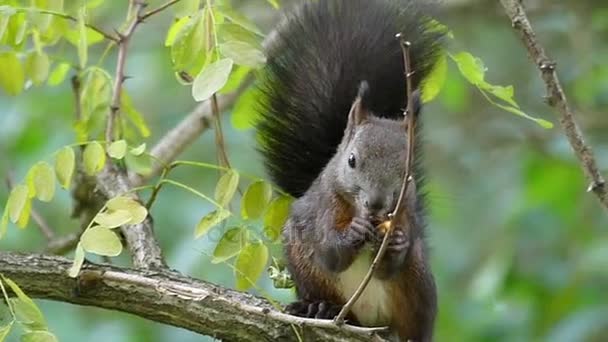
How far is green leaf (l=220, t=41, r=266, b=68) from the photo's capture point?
2326 millimetres

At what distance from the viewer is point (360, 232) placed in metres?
2.54

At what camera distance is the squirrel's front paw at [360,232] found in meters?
2.53

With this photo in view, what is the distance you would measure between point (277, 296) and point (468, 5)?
4.24 ft

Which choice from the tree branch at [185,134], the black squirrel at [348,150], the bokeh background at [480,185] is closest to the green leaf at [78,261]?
the black squirrel at [348,150]

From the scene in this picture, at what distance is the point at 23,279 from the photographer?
2383 mm

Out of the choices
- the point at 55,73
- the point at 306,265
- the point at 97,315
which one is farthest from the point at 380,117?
the point at 97,315

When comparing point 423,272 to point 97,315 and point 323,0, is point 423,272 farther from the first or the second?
point 97,315

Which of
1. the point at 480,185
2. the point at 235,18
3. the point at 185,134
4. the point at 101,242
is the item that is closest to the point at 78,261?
the point at 101,242

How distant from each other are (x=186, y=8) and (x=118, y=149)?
0.87 ft

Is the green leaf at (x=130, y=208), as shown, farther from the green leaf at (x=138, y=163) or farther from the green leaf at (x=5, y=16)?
the green leaf at (x=5, y=16)

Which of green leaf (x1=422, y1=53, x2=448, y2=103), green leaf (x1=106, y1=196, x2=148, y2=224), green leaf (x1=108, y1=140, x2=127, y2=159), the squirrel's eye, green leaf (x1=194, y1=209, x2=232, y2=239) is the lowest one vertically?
green leaf (x1=106, y1=196, x2=148, y2=224)

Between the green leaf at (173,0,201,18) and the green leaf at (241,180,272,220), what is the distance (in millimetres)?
342

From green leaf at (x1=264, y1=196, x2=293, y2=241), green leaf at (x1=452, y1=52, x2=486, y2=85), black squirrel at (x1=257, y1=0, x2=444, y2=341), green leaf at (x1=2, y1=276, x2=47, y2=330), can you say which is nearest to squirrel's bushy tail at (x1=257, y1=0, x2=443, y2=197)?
black squirrel at (x1=257, y1=0, x2=444, y2=341)

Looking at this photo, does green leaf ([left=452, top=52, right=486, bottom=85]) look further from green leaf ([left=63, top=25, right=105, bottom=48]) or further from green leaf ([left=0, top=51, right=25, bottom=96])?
green leaf ([left=0, top=51, right=25, bottom=96])
